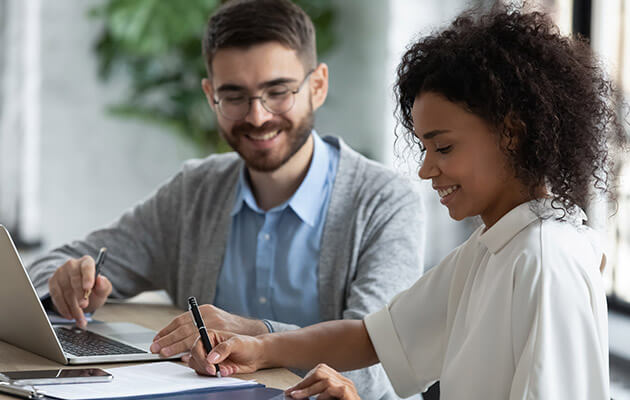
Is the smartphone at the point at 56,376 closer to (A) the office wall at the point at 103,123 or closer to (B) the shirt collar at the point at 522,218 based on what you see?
(B) the shirt collar at the point at 522,218

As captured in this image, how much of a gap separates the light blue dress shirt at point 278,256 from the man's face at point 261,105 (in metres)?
0.08

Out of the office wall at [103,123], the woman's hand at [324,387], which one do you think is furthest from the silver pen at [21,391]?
the office wall at [103,123]

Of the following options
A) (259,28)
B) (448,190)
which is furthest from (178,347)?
(259,28)

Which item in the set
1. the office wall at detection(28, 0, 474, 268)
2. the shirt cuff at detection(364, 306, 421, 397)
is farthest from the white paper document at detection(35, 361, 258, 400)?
the office wall at detection(28, 0, 474, 268)

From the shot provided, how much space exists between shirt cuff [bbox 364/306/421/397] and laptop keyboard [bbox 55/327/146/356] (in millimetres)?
385

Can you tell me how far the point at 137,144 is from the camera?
4.44 metres

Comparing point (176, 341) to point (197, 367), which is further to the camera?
point (176, 341)

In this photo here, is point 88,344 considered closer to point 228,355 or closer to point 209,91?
point 228,355

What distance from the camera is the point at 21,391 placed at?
0.99 meters

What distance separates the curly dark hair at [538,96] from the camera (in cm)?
99

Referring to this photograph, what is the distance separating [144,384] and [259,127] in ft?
2.85

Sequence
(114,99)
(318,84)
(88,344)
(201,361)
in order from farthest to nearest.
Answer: (114,99) → (318,84) → (88,344) → (201,361)

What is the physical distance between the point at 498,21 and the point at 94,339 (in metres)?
0.86

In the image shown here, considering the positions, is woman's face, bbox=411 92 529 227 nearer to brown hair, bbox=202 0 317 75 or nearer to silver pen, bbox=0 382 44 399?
silver pen, bbox=0 382 44 399
